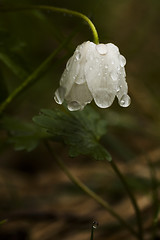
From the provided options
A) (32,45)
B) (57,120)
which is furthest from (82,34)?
(57,120)

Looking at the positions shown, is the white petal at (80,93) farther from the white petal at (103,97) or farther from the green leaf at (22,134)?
the green leaf at (22,134)

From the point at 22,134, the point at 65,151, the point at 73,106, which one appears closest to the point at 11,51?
the point at 22,134

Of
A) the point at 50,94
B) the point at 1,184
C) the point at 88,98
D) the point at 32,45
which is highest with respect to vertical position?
the point at 88,98

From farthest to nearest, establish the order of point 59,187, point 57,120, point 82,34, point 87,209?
point 82,34 → point 59,187 → point 87,209 → point 57,120

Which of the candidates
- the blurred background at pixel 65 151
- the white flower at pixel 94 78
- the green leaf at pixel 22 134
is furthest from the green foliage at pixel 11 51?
the white flower at pixel 94 78

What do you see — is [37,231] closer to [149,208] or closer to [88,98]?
[149,208]

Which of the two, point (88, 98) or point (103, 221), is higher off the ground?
point (88, 98)
